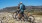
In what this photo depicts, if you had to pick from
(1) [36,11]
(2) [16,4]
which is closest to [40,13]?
(1) [36,11]

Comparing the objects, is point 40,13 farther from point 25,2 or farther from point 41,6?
point 25,2

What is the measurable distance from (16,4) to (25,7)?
278 mm

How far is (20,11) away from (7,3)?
478mm

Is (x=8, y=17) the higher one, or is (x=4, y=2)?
(x=4, y=2)

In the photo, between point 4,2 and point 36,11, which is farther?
point 4,2

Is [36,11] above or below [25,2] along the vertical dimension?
below

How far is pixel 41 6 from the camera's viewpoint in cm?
302

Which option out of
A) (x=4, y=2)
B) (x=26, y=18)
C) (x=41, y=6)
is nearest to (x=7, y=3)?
(x=4, y=2)

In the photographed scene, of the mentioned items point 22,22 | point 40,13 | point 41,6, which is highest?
point 41,6

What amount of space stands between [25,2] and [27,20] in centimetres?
52

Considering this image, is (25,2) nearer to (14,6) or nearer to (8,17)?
(14,6)

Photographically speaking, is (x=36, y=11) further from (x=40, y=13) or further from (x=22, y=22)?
(x=22, y=22)

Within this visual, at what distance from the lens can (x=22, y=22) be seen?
3.02 m

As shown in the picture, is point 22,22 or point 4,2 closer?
point 22,22
